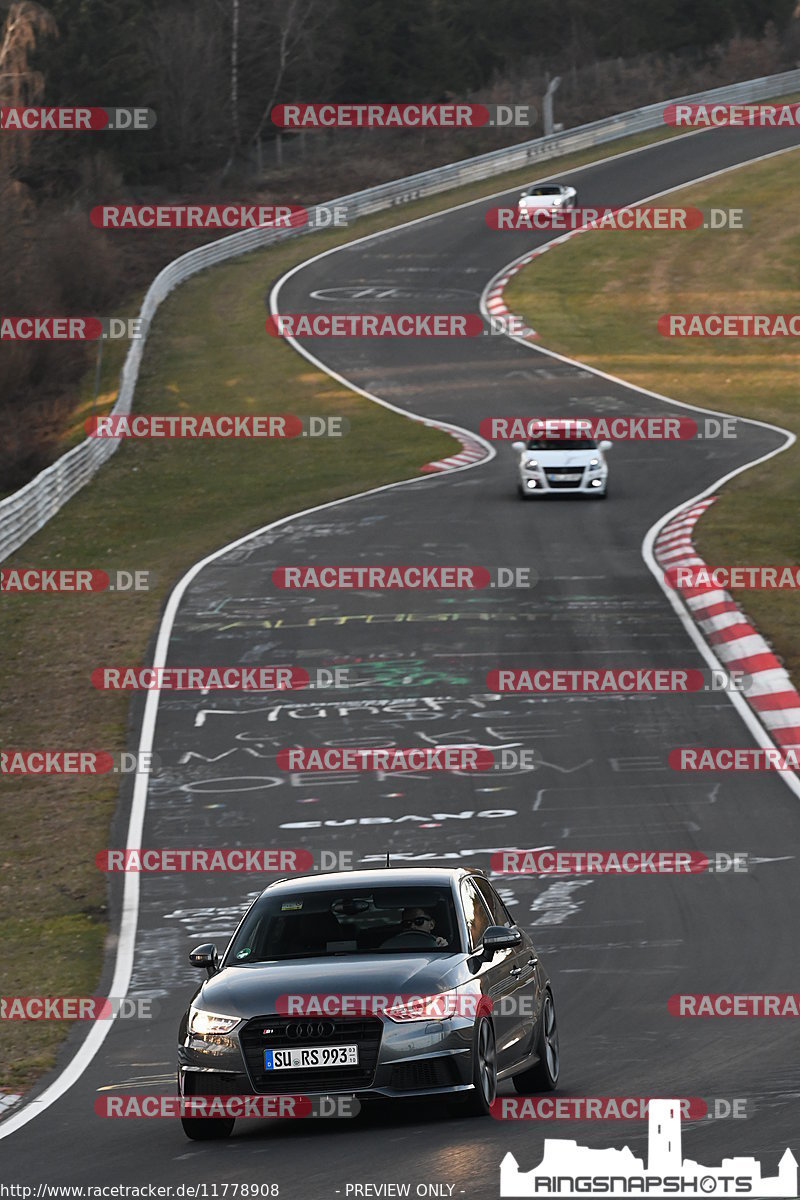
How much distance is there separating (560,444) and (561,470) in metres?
0.87

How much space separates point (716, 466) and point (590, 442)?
3.43m

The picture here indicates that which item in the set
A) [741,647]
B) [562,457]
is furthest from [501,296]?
[741,647]

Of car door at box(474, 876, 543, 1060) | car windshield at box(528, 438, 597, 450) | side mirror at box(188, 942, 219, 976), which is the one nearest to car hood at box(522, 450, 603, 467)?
car windshield at box(528, 438, 597, 450)

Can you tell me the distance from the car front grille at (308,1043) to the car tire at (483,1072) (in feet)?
1.65

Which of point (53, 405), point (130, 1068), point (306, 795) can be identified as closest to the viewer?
point (130, 1068)

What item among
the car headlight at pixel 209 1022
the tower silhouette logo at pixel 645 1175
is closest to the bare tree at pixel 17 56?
the car headlight at pixel 209 1022

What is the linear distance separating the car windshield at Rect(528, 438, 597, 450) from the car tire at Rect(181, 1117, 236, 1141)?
27433 millimetres

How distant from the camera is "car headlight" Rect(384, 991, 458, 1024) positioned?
375 inches

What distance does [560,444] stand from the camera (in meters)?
36.5

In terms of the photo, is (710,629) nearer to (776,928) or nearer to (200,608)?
(200,608)

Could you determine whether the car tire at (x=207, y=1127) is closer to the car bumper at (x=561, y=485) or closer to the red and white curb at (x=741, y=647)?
the red and white curb at (x=741, y=647)

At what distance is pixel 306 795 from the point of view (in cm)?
2012

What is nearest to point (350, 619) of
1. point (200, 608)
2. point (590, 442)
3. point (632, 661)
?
point (200, 608)

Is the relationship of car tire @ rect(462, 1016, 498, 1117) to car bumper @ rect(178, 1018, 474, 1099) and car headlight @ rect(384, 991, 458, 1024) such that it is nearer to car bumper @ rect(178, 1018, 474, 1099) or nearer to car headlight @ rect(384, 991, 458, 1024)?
car bumper @ rect(178, 1018, 474, 1099)
